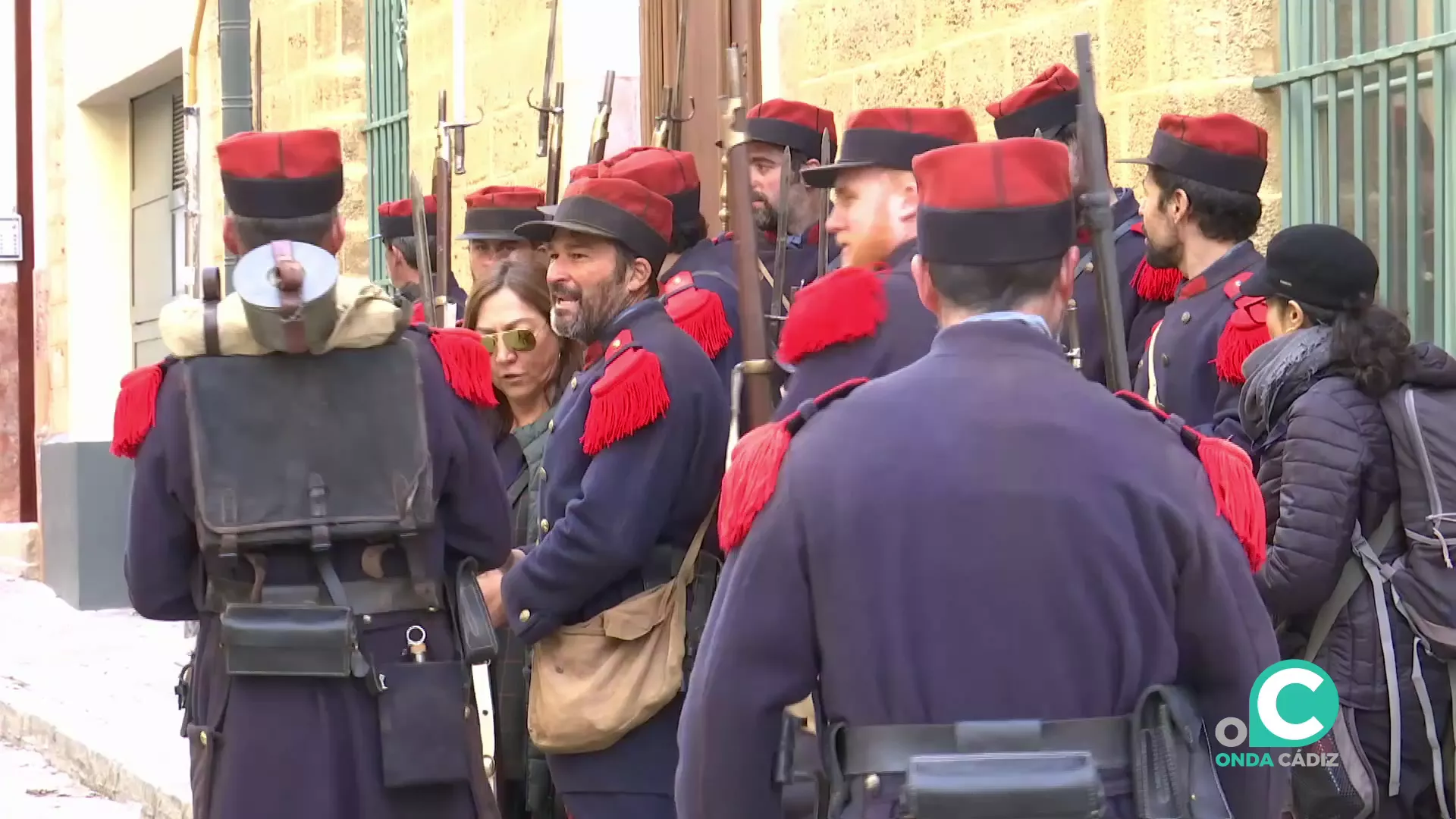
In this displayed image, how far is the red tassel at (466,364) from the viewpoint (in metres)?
4.12

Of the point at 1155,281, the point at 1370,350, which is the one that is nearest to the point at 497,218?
the point at 1155,281

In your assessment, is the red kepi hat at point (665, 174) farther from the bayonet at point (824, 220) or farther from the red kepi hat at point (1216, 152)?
the red kepi hat at point (1216, 152)

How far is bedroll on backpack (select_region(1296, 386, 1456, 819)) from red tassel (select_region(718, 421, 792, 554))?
1.80 metres

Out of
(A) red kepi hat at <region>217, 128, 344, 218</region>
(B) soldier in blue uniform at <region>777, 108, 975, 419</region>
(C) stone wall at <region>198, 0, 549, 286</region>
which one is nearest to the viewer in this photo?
(B) soldier in blue uniform at <region>777, 108, 975, 419</region>

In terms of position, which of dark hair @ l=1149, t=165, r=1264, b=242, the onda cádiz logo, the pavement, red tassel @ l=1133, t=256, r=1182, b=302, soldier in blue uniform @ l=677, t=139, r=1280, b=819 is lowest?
the pavement

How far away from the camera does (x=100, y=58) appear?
15.8 metres

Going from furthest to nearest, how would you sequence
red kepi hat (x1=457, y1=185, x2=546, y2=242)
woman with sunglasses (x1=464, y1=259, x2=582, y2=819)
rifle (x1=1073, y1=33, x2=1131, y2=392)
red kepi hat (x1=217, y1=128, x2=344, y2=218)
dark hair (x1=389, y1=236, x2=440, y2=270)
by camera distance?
dark hair (x1=389, y1=236, x2=440, y2=270) → red kepi hat (x1=457, y1=185, x2=546, y2=242) → woman with sunglasses (x1=464, y1=259, x2=582, y2=819) → red kepi hat (x1=217, y1=128, x2=344, y2=218) → rifle (x1=1073, y1=33, x2=1131, y2=392)

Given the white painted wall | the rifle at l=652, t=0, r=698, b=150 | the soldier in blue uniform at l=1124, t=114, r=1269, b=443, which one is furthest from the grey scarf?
the white painted wall

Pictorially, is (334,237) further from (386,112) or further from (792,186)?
(386,112)

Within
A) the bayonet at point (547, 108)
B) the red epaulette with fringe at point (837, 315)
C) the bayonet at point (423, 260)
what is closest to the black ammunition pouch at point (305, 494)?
the red epaulette with fringe at point (837, 315)

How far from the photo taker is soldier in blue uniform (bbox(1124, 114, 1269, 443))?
468 centimetres

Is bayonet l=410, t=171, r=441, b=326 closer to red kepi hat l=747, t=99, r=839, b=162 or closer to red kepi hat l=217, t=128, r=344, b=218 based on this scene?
red kepi hat l=747, t=99, r=839, b=162

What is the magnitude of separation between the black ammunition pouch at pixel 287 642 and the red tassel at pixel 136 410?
0.37m

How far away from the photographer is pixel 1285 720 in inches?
144
